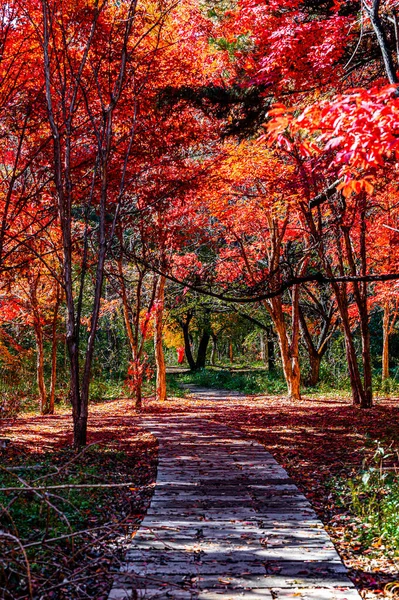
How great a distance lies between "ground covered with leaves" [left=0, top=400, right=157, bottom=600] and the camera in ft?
8.68

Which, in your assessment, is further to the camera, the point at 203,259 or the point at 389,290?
the point at 203,259

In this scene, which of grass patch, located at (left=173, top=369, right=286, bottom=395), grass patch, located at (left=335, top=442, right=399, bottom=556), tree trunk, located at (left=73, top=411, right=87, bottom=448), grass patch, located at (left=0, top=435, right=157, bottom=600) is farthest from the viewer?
grass patch, located at (left=173, top=369, right=286, bottom=395)

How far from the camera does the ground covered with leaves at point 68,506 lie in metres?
2.65

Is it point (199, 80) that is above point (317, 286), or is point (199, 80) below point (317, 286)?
above

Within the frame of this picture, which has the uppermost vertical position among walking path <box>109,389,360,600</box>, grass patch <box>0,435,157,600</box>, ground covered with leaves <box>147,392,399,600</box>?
grass patch <box>0,435,157,600</box>

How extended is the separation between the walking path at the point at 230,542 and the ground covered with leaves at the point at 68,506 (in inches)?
8.3

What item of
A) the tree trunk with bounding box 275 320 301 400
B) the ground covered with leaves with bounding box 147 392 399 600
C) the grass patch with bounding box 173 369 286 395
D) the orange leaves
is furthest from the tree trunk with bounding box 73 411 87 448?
the grass patch with bounding box 173 369 286 395

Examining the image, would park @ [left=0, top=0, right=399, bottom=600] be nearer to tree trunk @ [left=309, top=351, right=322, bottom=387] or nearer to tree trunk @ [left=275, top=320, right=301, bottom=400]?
tree trunk @ [left=275, top=320, right=301, bottom=400]

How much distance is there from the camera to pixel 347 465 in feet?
21.9

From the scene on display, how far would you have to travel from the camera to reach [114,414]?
13859 millimetres

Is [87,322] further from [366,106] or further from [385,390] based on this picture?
[366,106]

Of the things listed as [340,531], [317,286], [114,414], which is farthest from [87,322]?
[340,531]

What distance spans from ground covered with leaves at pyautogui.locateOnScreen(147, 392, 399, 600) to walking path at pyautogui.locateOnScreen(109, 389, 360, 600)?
8.8 inches

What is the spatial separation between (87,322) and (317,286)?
814cm
